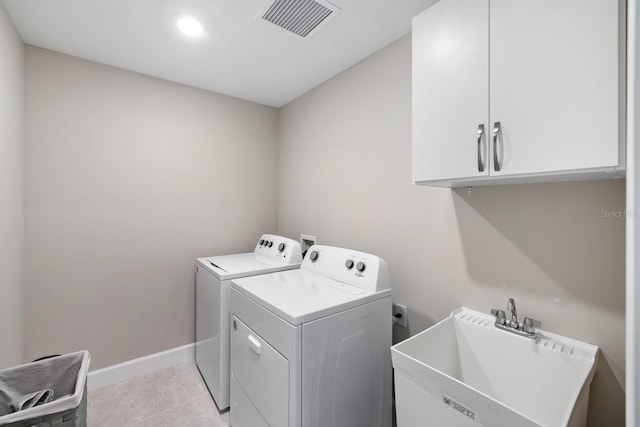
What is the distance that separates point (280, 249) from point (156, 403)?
132cm

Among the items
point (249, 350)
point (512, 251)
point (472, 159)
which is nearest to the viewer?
point (472, 159)

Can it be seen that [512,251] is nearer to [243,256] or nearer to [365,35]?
[365,35]

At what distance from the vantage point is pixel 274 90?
2.43m

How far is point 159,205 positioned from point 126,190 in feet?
0.79

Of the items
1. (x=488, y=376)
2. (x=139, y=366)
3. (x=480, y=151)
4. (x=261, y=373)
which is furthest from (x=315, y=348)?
(x=139, y=366)

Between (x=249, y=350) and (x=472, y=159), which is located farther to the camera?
Answer: (x=249, y=350)

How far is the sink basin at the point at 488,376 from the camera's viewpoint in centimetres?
83

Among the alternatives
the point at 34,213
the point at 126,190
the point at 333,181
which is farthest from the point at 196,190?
the point at 333,181

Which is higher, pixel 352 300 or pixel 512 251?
pixel 512 251

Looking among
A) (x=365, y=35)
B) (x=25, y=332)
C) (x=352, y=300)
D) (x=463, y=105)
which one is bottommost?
(x=25, y=332)

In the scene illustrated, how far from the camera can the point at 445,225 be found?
58.1 inches

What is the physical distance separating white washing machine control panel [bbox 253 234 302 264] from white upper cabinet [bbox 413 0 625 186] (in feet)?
3.92

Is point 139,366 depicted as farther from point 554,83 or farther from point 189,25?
point 554,83

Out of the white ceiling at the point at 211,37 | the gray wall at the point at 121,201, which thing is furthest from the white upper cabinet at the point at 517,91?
the gray wall at the point at 121,201
